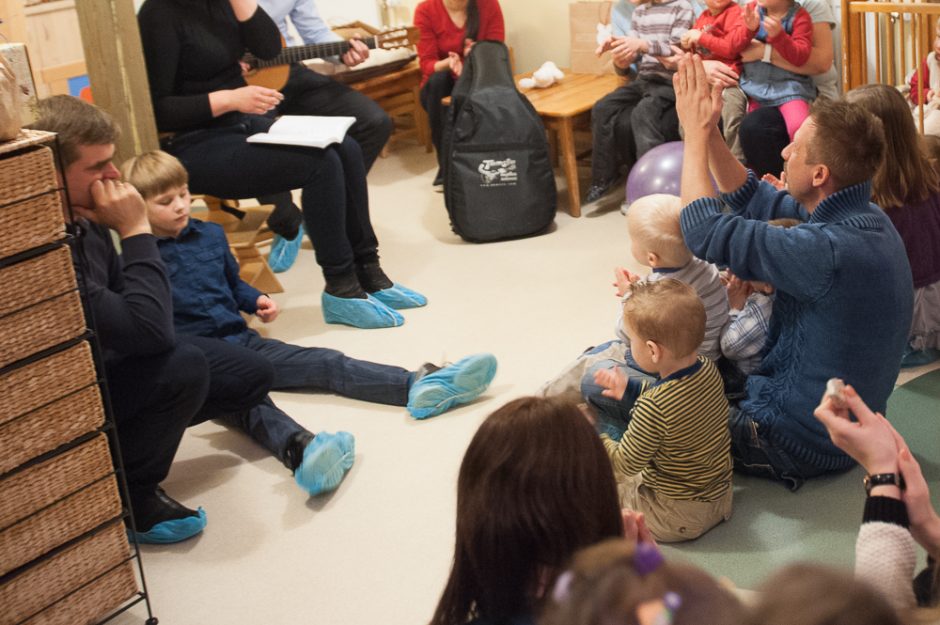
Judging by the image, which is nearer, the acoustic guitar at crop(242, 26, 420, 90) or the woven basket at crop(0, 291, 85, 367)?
the woven basket at crop(0, 291, 85, 367)

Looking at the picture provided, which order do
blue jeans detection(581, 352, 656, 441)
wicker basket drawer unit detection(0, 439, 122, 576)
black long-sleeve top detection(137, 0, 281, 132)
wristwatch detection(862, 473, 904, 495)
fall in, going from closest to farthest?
wristwatch detection(862, 473, 904, 495), wicker basket drawer unit detection(0, 439, 122, 576), blue jeans detection(581, 352, 656, 441), black long-sleeve top detection(137, 0, 281, 132)

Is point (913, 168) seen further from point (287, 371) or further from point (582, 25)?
point (582, 25)

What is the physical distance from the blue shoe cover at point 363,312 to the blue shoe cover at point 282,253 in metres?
0.66

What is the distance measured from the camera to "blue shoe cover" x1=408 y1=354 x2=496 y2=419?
301cm

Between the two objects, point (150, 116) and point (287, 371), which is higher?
point (150, 116)

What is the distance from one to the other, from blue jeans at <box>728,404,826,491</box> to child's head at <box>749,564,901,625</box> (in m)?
1.75

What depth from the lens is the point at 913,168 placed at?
287 cm

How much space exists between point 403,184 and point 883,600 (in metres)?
4.64

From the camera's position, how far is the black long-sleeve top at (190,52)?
3500 millimetres

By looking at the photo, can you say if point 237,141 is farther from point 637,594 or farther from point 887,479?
point 637,594

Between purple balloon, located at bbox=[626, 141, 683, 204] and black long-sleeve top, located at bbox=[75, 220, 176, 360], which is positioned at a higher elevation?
black long-sleeve top, located at bbox=[75, 220, 176, 360]

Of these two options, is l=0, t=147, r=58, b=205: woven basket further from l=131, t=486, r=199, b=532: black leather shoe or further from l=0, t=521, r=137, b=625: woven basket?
l=131, t=486, r=199, b=532: black leather shoe

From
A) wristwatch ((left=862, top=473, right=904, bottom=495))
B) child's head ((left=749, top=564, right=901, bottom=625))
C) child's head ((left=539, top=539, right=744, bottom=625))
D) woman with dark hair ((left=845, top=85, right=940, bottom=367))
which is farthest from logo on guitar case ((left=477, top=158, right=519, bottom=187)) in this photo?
child's head ((left=749, top=564, right=901, bottom=625))

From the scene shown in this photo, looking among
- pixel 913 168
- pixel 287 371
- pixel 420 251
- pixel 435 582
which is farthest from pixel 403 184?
pixel 435 582
